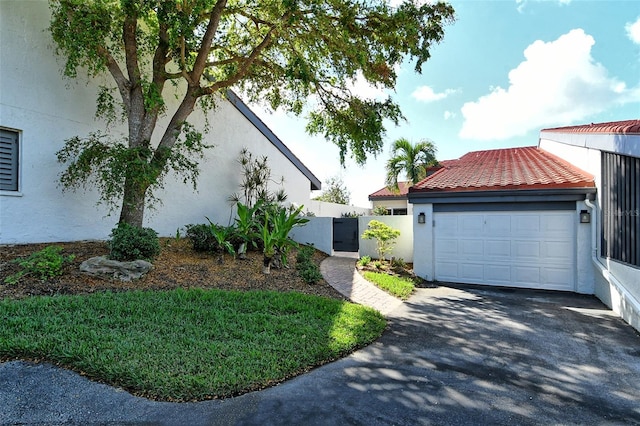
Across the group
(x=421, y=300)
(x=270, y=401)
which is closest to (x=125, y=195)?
(x=270, y=401)

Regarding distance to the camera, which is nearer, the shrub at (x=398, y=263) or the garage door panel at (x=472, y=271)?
the garage door panel at (x=472, y=271)

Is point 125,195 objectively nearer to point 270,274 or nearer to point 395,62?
point 270,274

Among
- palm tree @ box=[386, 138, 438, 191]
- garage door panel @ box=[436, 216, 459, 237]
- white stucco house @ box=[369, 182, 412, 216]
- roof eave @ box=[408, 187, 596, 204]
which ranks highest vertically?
palm tree @ box=[386, 138, 438, 191]

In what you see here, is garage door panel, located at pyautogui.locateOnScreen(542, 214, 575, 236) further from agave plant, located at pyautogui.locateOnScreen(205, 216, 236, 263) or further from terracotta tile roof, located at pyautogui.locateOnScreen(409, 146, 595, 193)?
agave plant, located at pyautogui.locateOnScreen(205, 216, 236, 263)

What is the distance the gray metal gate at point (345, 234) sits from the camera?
13.2 metres

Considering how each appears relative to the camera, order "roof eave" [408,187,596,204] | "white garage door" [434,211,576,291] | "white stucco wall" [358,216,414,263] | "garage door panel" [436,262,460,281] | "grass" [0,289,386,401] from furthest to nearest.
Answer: "white stucco wall" [358,216,414,263]
"garage door panel" [436,262,460,281]
"white garage door" [434,211,576,291]
"roof eave" [408,187,596,204]
"grass" [0,289,386,401]

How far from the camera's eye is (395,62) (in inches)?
357

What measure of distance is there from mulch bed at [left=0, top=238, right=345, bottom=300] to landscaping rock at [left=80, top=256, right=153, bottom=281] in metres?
0.12

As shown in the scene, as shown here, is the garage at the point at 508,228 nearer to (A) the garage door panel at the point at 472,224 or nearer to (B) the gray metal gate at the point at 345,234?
(A) the garage door panel at the point at 472,224

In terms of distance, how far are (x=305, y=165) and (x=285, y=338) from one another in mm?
14552

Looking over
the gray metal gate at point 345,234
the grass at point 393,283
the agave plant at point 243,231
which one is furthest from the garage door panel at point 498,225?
the agave plant at point 243,231

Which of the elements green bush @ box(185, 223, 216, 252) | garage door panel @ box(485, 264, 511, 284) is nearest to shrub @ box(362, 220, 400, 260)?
garage door panel @ box(485, 264, 511, 284)

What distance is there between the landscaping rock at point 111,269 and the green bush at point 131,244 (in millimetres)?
189

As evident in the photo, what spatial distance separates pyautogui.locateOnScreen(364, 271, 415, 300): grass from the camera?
7913 millimetres
